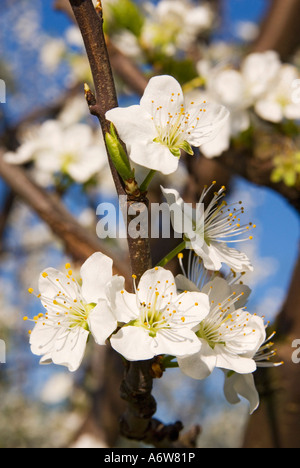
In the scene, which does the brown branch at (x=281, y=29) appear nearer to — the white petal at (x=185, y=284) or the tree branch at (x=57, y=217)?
the tree branch at (x=57, y=217)

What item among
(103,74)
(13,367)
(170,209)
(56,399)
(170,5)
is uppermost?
(170,5)

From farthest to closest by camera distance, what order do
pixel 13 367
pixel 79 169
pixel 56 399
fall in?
pixel 56 399 → pixel 13 367 → pixel 79 169

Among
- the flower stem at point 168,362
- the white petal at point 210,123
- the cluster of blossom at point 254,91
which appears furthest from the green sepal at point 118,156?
the cluster of blossom at point 254,91

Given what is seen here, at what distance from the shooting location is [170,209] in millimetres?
551

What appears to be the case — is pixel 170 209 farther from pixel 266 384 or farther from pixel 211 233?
pixel 266 384

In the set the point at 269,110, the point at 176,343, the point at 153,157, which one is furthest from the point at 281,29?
the point at 176,343

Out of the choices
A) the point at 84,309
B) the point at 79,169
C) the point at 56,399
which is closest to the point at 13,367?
the point at 56,399

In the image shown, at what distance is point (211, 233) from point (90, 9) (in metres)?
0.29

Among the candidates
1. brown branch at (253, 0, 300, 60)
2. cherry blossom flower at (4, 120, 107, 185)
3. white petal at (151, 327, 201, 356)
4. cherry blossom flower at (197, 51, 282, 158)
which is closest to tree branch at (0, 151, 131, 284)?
cherry blossom flower at (4, 120, 107, 185)

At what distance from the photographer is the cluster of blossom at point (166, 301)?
52cm

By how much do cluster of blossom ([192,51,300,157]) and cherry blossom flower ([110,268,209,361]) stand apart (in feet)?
2.74

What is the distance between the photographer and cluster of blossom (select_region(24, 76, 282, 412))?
1.72 feet

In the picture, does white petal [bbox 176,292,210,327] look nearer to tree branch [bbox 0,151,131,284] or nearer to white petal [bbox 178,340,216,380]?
white petal [bbox 178,340,216,380]
